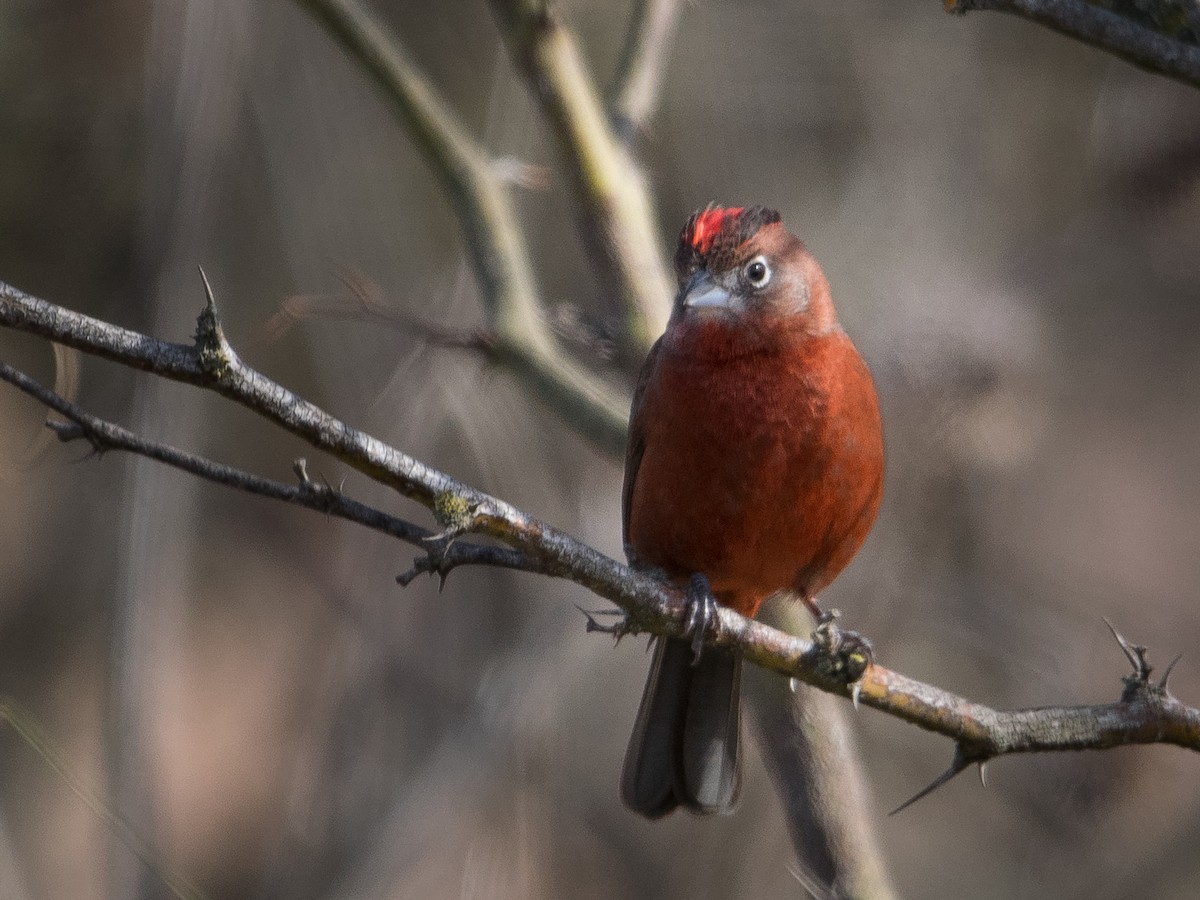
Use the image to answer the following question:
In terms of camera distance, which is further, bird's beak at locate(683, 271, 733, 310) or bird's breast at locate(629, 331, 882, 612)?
bird's beak at locate(683, 271, 733, 310)

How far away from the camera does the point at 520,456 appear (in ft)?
18.2

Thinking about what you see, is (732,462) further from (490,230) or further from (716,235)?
(490,230)

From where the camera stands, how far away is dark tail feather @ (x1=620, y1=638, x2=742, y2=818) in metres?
4.57

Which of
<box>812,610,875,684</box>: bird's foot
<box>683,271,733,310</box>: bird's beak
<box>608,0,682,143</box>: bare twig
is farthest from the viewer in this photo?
<box>608,0,682,143</box>: bare twig

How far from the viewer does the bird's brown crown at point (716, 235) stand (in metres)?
4.54

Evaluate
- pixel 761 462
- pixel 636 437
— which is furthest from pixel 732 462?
pixel 636 437

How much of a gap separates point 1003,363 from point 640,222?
1.72 metres

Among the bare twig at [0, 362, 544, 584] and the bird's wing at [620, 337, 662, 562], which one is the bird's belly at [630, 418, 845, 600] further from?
the bare twig at [0, 362, 544, 584]

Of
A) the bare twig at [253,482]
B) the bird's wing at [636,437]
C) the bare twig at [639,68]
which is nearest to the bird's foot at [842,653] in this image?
the bare twig at [253,482]

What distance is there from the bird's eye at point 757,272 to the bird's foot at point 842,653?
1.46m

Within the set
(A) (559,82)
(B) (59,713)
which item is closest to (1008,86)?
(A) (559,82)

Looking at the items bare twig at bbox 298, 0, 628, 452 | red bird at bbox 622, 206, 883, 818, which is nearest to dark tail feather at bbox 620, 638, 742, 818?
red bird at bbox 622, 206, 883, 818

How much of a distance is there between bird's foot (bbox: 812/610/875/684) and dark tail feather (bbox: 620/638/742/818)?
3.77 feet

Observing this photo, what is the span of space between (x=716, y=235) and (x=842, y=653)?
Answer: 1.75m
